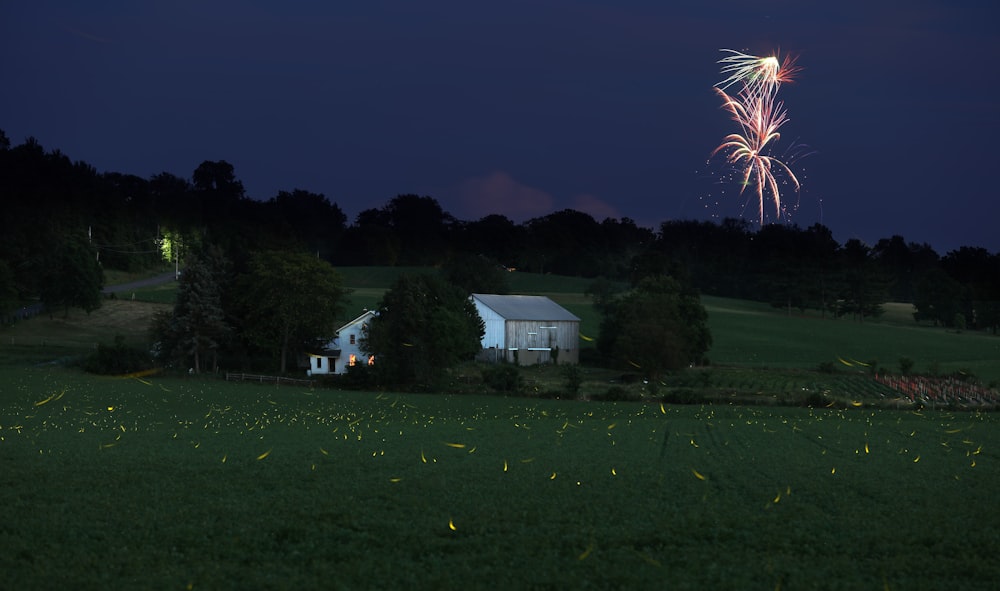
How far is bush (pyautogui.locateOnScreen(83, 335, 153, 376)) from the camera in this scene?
64438mm

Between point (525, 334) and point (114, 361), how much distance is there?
36.0 m

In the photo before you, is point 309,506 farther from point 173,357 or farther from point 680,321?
point 680,321

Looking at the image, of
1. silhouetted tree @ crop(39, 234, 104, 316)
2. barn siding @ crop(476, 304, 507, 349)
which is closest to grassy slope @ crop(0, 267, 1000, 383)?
silhouetted tree @ crop(39, 234, 104, 316)

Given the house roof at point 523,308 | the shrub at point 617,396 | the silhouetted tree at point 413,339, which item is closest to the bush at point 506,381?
the silhouetted tree at point 413,339

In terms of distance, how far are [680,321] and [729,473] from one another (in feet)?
173

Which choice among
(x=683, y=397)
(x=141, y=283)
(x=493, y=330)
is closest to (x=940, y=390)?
(x=683, y=397)

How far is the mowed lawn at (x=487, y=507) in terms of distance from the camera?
13.5 metres

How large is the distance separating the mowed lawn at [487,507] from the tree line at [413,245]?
Answer: 173 feet

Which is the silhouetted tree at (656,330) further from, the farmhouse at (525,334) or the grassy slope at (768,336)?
the grassy slope at (768,336)

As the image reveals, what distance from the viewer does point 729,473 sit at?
2342cm

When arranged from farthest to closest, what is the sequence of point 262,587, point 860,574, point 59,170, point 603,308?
point 59,170, point 603,308, point 860,574, point 262,587

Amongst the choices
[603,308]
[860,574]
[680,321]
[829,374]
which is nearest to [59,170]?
[603,308]

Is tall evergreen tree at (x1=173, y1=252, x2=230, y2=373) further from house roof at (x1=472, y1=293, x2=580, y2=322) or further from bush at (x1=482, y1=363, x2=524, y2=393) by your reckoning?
Answer: house roof at (x1=472, y1=293, x2=580, y2=322)

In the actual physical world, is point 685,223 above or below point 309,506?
above
